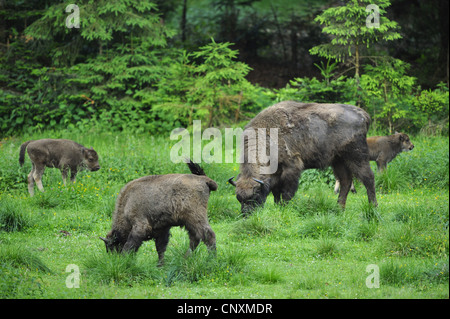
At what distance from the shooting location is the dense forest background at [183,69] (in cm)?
1697

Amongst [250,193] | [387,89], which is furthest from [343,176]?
[387,89]

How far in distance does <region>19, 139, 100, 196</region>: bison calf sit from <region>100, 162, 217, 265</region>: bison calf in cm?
534

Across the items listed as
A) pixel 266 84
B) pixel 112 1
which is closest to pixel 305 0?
pixel 266 84

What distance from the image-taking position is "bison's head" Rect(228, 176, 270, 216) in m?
10.7

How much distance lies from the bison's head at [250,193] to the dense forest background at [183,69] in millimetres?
5982

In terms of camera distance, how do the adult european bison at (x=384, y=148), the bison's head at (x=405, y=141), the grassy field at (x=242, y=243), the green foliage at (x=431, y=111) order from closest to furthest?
the grassy field at (x=242, y=243) → the adult european bison at (x=384, y=148) → the bison's head at (x=405, y=141) → the green foliage at (x=431, y=111)

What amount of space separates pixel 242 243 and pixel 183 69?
9621 millimetres

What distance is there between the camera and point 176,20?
23516 millimetres

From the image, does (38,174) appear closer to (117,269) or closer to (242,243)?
(242,243)

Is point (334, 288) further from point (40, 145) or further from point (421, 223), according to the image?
point (40, 145)

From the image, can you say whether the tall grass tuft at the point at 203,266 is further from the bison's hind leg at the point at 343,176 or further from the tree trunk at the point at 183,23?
the tree trunk at the point at 183,23

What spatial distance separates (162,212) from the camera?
800 cm

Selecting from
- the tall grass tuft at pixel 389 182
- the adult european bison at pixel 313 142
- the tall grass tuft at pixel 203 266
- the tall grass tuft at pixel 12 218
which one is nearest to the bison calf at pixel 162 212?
the tall grass tuft at pixel 203 266

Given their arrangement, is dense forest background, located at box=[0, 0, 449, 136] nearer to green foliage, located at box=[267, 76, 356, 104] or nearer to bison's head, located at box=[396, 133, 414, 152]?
green foliage, located at box=[267, 76, 356, 104]
